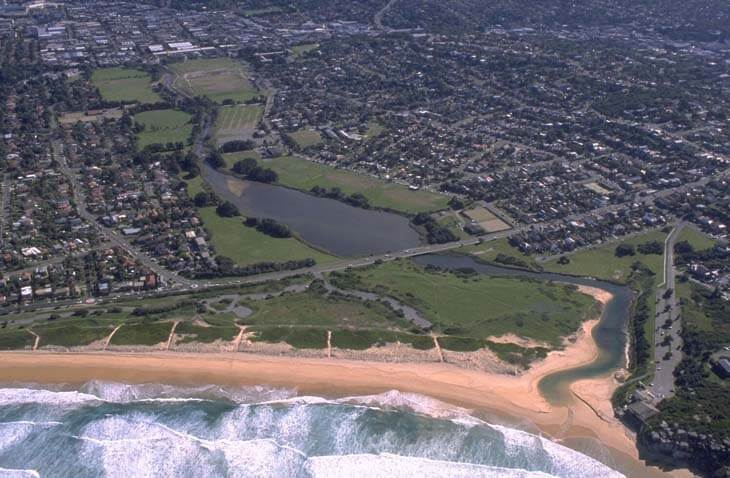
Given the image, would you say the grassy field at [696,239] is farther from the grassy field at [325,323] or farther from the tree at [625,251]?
the grassy field at [325,323]

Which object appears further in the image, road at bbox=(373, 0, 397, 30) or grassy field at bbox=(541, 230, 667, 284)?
road at bbox=(373, 0, 397, 30)

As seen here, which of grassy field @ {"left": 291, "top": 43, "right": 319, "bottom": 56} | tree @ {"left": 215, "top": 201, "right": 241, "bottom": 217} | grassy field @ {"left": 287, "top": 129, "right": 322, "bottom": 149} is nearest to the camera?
tree @ {"left": 215, "top": 201, "right": 241, "bottom": 217}

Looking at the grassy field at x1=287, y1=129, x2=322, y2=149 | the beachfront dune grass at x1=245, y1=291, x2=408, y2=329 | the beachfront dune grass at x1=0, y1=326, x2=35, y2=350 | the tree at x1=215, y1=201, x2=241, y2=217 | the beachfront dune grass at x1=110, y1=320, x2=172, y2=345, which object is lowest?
the grassy field at x1=287, y1=129, x2=322, y2=149

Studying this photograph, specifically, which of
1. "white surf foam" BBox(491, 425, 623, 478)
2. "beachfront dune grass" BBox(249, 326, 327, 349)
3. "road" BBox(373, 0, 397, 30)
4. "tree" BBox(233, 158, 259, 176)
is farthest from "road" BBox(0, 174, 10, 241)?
"road" BBox(373, 0, 397, 30)

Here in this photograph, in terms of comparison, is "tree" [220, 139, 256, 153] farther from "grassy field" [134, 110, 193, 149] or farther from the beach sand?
the beach sand

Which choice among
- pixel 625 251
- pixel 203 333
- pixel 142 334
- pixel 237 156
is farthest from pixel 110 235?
pixel 625 251

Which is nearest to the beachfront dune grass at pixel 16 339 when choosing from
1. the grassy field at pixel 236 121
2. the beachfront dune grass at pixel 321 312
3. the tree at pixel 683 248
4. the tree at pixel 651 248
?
the beachfront dune grass at pixel 321 312

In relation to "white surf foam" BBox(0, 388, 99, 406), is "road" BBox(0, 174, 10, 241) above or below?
below
